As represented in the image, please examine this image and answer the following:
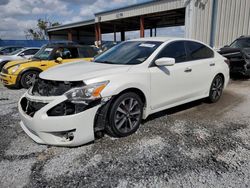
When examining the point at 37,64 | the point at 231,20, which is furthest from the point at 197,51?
the point at 231,20

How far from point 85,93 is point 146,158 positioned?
1.18m

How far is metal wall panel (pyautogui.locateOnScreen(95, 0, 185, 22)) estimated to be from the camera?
13.5 metres

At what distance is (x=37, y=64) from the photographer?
671 centimetres

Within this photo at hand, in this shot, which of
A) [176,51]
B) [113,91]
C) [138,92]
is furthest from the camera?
[176,51]

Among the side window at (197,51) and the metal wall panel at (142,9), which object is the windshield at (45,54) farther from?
the metal wall panel at (142,9)

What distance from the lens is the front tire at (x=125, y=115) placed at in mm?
2926

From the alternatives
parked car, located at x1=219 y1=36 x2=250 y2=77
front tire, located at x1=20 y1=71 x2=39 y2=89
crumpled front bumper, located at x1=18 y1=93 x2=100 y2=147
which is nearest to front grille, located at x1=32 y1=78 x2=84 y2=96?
crumpled front bumper, located at x1=18 y1=93 x2=100 y2=147

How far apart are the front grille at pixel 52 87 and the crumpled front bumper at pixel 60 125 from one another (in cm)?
13

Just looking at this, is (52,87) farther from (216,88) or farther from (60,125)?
(216,88)

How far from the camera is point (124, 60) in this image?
3520 mm

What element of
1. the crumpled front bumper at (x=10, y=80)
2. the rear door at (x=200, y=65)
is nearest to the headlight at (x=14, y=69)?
the crumpled front bumper at (x=10, y=80)

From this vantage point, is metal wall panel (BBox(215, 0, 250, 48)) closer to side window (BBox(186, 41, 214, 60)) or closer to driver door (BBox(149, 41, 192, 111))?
side window (BBox(186, 41, 214, 60))

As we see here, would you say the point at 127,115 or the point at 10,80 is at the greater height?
the point at 10,80

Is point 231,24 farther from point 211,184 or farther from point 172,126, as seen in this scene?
point 211,184
